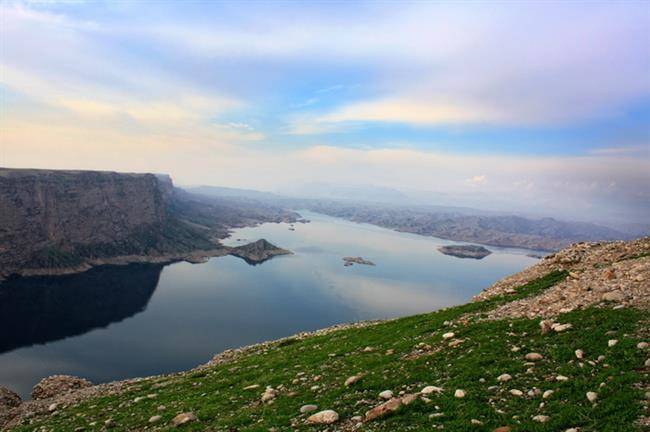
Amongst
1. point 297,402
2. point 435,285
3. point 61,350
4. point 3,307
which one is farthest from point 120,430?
point 435,285

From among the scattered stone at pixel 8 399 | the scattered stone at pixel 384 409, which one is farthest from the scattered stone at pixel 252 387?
the scattered stone at pixel 8 399

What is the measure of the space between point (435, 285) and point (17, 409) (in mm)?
187575

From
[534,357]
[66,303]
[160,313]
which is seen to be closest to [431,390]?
[534,357]

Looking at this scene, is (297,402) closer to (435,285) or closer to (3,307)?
(3,307)

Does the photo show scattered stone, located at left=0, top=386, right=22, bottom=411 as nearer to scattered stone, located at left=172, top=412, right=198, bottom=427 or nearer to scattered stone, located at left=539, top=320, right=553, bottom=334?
scattered stone, located at left=172, top=412, right=198, bottom=427

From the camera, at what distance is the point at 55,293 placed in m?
151

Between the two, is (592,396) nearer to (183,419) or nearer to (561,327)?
(561,327)

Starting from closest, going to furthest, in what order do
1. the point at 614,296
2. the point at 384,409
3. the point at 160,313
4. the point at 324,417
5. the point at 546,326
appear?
the point at 384,409
the point at 324,417
the point at 546,326
the point at 614,296
the point at 160,313

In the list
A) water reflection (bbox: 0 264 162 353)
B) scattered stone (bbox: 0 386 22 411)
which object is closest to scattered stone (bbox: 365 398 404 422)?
scattered stone (bbox: 0 386 22 411)

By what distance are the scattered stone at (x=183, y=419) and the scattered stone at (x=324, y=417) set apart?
606 cm

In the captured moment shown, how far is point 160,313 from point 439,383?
13595 cm

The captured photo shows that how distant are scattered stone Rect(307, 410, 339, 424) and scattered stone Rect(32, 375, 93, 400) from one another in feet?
96.1

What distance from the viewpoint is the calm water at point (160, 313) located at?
93000 millimetres

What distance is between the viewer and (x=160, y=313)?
131625 millimetres
